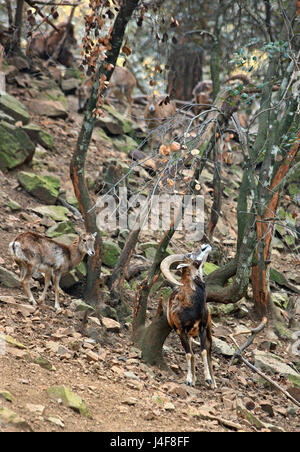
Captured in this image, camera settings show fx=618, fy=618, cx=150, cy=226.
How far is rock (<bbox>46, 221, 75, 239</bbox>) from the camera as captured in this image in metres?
11.3

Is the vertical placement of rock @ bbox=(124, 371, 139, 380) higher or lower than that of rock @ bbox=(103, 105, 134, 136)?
lower

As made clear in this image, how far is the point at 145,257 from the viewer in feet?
39.7

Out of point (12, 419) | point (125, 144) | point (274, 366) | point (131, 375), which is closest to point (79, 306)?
point (131, 375)

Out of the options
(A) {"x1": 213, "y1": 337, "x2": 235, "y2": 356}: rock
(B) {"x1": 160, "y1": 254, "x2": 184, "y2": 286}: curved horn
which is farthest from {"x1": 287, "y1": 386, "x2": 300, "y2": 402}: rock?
(B) {"x1": 160, "y1": 254, "x2": 184, "y2": 286}: curved horn

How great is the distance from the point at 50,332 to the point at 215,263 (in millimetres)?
5664

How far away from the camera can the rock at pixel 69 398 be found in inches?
241

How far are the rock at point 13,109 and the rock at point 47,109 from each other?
1.56m

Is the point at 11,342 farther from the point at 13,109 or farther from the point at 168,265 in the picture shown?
the point at 13,109

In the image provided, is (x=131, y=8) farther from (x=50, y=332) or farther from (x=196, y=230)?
(x=196, y=230)

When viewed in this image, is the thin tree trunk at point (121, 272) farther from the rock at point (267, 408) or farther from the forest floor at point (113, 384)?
the rock at point (267, 408)

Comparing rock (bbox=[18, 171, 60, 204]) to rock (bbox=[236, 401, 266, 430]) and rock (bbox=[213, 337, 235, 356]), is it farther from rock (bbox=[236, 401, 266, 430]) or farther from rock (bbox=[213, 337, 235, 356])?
rock (bbox=[236, 401, 266, 430])

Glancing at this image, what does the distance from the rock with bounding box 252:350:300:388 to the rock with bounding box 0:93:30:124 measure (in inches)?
314

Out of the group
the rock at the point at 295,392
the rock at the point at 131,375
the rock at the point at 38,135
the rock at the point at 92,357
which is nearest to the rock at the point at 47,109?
the rock at the point at 38,135
